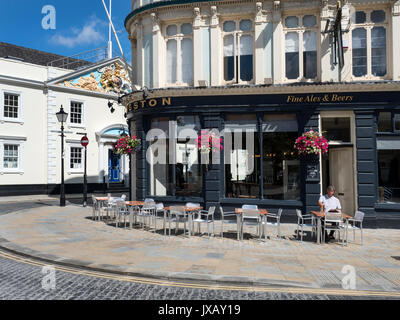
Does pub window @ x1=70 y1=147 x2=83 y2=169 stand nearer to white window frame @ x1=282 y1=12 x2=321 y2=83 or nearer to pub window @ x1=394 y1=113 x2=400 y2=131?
white window frame @ x1=282 y1=12 x2=321 y2=83

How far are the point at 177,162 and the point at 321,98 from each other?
622 centimetres

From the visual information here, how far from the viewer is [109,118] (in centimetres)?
3005

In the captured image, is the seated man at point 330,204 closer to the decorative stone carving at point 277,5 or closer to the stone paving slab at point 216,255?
the stone paving slab at point 216,255

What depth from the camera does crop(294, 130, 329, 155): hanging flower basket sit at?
11.8 m

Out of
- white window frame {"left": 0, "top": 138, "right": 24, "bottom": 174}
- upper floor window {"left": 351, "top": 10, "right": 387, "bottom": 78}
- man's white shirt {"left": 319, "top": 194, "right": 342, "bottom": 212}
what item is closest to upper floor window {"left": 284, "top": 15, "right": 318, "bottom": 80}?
upper floor window {"left": 351, "top": 10, "right": 387, "bottom": 78}

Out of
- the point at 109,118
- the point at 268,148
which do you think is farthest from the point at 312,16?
the point at 109,118

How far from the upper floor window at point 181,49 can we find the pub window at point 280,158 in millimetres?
3855

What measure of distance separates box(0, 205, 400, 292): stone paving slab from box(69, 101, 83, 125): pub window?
→ 16.9 metres

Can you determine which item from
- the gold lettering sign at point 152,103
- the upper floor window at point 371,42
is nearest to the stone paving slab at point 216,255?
the gold lettering sign at point 152,103

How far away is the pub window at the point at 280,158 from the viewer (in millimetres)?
12773

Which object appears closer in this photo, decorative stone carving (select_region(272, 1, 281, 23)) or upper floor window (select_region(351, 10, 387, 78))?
upper floor window (select_region(351, 10, 387, 78))

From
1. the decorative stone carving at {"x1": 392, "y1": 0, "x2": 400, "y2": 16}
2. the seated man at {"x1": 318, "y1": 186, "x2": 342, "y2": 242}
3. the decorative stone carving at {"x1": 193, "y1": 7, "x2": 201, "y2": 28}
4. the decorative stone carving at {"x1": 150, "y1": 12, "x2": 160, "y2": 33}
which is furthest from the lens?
the decorative stone carving at {"x1": 150, "y1": 12, "x2": 160, "y2": 33}
